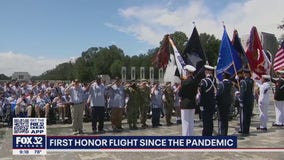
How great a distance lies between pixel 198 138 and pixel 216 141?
0.43 m

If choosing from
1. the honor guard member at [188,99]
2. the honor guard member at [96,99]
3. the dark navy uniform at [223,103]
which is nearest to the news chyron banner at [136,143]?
the honor guard member at [188,99]

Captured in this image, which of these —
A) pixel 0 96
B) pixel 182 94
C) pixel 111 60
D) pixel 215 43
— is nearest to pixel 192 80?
pixel 182 94

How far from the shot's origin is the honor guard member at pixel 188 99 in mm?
9312

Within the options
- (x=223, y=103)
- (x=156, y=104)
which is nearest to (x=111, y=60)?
(x=156, y=104)

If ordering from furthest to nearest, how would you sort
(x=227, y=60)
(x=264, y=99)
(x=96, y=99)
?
(x=264, y=99) < (x=96, y=99) < (x=227, y=60)

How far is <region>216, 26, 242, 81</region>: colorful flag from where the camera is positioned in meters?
12.1

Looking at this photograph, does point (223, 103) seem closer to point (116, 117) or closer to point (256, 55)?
point (256, 55)

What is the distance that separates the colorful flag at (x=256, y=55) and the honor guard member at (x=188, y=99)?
16.1 feet

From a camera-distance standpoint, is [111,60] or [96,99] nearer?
[96,99]

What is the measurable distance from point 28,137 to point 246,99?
7.33 meters

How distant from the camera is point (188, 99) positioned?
9430 mm

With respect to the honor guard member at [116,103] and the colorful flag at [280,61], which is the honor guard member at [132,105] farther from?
the colorful flag at [280,61]

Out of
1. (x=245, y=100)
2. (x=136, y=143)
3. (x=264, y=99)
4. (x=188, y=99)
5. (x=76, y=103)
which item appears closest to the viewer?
(x=136, y=143)

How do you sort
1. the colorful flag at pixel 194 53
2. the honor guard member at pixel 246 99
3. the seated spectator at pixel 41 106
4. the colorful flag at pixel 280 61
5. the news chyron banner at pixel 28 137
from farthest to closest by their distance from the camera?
the colorful flag at pixel 280 61 → the seated spectator at pixel 41 106 → the colorful flag at pixel 194 53 → the honor guard member at pixel 246 99 → the news chyron banner at pixel 28 137
